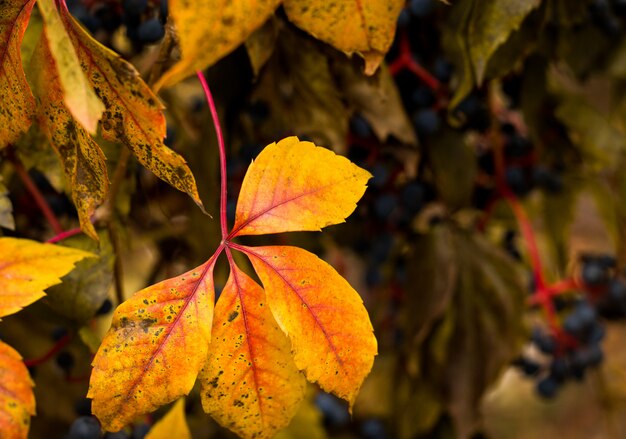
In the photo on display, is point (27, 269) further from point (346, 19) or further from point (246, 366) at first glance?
point (346, 19)

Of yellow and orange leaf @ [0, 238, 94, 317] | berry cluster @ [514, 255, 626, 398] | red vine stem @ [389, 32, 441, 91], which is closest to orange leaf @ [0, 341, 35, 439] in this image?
yellow and orange leaf @ [0, 238, 94, 317]

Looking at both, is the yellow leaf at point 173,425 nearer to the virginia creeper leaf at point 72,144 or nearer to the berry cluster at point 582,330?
the virginia creeper leaf at point 72,144

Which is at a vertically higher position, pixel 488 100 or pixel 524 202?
pixel 488 100

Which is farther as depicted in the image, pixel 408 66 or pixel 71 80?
pixel 408 66

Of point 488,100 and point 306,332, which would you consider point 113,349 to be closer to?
point 306,332

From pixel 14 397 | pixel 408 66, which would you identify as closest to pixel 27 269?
pixel 14 397

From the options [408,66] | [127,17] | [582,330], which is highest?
[127,17]

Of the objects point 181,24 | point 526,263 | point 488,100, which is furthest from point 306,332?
point 526,263
